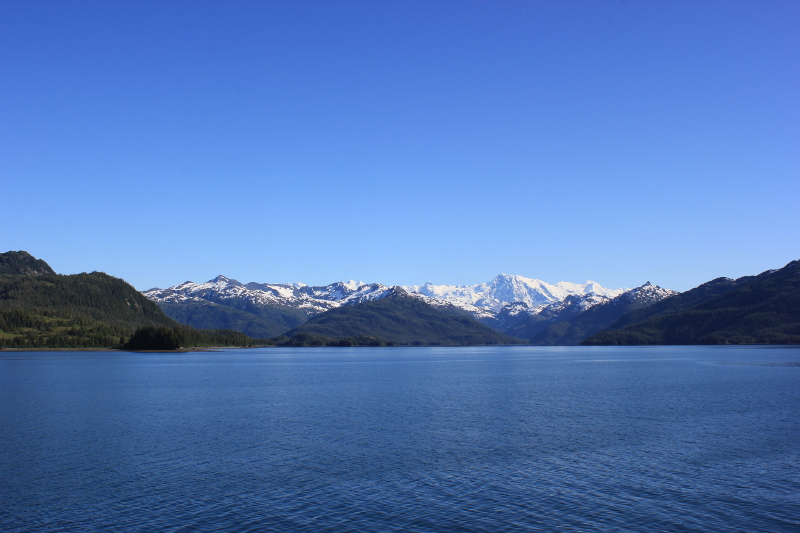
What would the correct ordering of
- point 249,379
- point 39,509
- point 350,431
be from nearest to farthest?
1. point 39,509
2. point 350,431
3. point 249,379

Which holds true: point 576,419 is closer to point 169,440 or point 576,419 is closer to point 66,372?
point 169,440

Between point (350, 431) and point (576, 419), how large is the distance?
80.5 ft

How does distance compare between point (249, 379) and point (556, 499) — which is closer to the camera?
point (556, 499)

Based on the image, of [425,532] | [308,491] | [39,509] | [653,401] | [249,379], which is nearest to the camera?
[425,532]

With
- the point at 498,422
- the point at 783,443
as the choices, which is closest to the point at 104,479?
the point at 498,422

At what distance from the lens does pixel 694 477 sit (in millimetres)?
39500

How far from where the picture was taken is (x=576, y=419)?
210 feet

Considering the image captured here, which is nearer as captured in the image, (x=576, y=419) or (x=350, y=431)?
(x=350, y=431)

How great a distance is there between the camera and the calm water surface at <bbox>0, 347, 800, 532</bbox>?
31.7 meters

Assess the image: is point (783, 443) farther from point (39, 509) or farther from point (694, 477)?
point (39, 509)

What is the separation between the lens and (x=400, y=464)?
43.5 m

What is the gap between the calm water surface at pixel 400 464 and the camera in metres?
31.7

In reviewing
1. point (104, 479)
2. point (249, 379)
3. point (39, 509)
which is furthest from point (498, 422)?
point (249, 379)

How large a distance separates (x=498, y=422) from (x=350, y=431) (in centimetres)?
1573
